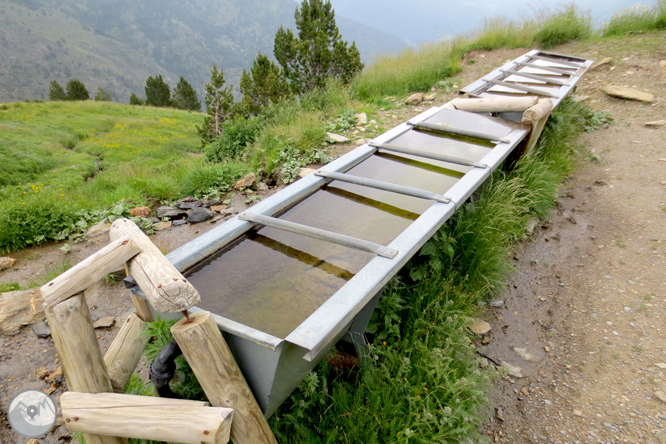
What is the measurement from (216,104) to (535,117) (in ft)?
52.9

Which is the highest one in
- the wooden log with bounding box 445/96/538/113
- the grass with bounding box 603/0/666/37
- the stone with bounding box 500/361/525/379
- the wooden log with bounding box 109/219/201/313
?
the grass with bounding box 603/0/666/37

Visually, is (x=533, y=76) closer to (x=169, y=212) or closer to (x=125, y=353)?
(x=169, y=212)

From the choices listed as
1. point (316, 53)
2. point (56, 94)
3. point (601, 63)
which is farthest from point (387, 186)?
point (56, 94)

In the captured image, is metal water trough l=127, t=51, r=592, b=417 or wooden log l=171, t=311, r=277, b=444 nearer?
wooden log l=171, t=311, r=277, b=444

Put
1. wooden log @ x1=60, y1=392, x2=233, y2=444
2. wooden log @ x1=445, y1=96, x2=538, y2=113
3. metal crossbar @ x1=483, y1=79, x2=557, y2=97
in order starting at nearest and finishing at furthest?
wooden log @ x1=60, y1=392, x2=233, y2=444, wooden log @ x1=445, y1=96, x2=538, y2=113, metal crossbar @ x1=483, y1=79, x2=557, y2=97

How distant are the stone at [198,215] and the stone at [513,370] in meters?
4.13

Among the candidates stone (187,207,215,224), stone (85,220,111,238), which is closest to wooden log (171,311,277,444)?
stone (187,207,215,224)

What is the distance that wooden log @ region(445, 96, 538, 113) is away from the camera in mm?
4892

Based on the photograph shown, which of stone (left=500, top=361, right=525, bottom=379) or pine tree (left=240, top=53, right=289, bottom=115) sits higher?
pine tree (left=240, top=53, right=289, bottom=115)

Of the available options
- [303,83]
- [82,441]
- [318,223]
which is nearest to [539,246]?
[318,223]

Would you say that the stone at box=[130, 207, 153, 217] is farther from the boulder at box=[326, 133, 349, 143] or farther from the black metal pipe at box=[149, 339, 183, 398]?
the black metal pipe at box=[149, 339, 183, 398]

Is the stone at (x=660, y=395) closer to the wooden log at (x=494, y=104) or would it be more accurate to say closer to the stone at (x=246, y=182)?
the wooden log at (x=494, y=104)

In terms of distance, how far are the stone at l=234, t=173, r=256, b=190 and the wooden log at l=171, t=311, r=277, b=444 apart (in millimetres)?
4373

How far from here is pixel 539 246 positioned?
4.23 metres
